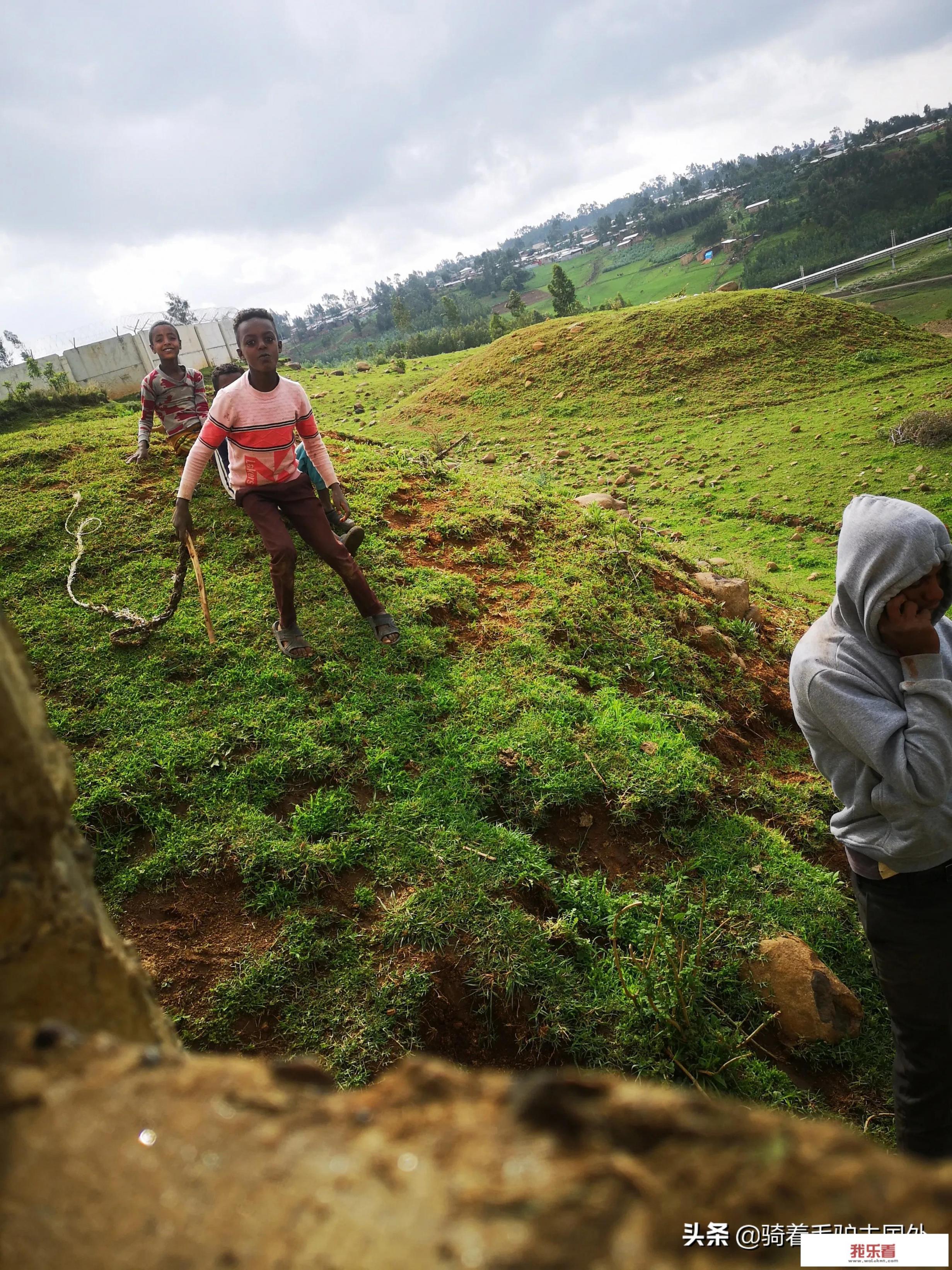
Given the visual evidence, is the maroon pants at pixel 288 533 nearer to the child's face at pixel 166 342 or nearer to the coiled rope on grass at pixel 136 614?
the coiled rope on grass at pixel 136 614

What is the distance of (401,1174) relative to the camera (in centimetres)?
53

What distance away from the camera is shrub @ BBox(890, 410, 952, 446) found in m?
10.1

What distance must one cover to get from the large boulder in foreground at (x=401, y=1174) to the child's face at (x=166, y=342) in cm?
695

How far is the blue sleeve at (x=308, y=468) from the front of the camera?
5141mm

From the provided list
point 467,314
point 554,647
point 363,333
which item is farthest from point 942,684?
point 363,333

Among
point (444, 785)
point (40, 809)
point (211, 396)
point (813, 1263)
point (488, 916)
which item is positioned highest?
point (211, 396)

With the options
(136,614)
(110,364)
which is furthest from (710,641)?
(110,364)

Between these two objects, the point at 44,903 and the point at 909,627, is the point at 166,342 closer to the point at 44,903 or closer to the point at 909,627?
the point at 909,627

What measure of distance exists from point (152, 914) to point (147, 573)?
3127 millimetres

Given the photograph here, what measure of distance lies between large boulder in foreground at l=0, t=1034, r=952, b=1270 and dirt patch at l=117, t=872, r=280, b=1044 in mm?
2280

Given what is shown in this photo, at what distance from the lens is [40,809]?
2.56 feet

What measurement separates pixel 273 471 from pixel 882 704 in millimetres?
3518

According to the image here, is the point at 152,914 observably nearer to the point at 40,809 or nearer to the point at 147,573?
the point at 40,809

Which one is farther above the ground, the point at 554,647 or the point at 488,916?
the point at 554,647
